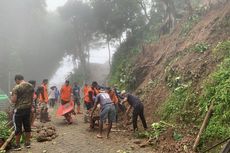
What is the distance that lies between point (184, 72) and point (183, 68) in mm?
471

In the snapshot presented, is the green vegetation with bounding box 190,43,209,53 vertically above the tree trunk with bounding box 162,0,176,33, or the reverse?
the tree trunk with bounding box 162,0,176,33

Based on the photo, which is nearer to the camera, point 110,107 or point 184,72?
point 110,107

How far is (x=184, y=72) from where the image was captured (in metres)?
14.7

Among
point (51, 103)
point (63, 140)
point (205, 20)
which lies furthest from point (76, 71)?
point (63, 140)

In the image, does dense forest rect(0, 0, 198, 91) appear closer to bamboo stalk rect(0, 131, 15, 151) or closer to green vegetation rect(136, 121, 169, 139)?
green vegetation rect(136, 121, 169, 139)

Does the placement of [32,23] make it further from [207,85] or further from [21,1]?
[207,85]

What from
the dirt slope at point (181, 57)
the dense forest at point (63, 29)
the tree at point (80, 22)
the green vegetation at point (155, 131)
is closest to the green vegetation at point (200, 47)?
the dirt slope at point (181, 57)

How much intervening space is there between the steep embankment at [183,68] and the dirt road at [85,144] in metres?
1.72

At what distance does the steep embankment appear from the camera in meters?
12.2

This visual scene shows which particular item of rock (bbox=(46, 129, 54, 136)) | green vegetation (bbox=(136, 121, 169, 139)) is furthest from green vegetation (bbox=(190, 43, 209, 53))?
rock (bbox=(46, 129, 54, 136))

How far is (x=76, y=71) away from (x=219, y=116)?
130ft

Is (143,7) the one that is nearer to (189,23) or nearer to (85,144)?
(189,23)

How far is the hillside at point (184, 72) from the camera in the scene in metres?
11.0

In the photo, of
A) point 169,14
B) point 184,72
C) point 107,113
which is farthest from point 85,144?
point 169,14
